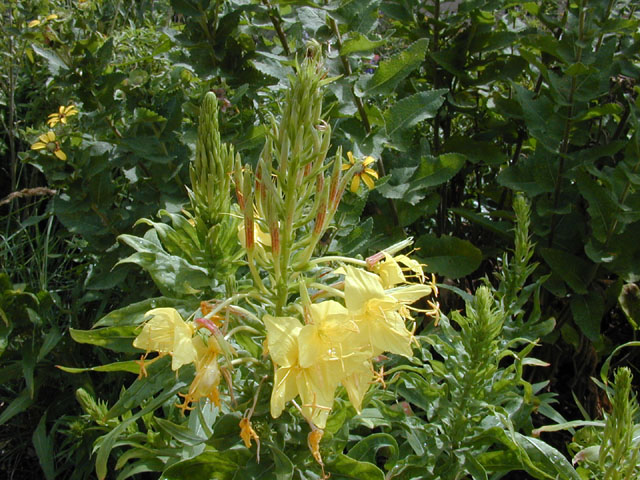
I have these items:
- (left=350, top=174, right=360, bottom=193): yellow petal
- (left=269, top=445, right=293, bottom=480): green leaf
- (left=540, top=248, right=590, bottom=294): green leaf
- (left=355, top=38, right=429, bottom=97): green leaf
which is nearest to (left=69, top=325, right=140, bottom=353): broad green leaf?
(left=269, top=445, right=293, bottom=480): green leaf

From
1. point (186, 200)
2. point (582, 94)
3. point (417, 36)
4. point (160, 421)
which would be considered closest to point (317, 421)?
point (160, 421)

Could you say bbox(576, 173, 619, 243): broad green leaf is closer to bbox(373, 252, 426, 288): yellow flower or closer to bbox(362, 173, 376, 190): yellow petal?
bbox(362, 173, 376, 190): yellow petal

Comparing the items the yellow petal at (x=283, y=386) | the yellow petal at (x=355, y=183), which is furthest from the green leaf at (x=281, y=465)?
the yellow petal at (x=355, y=183)

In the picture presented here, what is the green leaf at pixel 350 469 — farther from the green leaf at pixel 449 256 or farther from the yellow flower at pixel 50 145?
the yellow flower at pixel 50 145

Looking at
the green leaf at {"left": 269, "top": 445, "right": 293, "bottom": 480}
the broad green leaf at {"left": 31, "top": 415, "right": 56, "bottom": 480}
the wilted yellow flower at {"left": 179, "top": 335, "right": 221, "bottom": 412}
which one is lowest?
the broad green leaf at {"left": 31, "top": 415, "right": 56, "bottom": 480}

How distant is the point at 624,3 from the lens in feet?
8.73

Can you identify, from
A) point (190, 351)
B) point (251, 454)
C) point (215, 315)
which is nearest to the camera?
point (190, 351)

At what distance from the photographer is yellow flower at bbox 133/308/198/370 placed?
948 millimetres

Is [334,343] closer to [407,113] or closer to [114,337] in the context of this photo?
[114,337]

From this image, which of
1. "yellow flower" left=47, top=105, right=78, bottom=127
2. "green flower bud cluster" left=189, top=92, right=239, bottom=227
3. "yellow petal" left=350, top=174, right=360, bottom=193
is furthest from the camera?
"yellow flower" left=47, top=105, right=78, bottom=127

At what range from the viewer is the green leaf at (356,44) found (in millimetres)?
→ 2033

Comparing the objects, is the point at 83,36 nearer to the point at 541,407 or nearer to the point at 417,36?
the point at 417,36

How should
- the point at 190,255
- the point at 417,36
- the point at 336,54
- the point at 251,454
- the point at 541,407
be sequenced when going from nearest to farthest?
the point at 251,454 → the point at 190,255 → the point at 541,407 → the point at 336,54 → the point at 417,36

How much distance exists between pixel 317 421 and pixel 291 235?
36 centimetres
